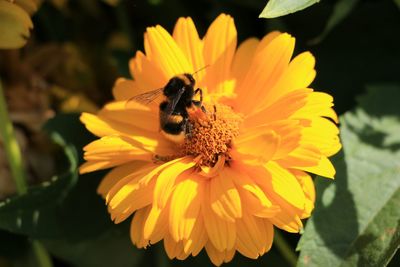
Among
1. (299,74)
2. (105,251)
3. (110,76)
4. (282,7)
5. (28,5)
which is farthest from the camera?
(110,76)

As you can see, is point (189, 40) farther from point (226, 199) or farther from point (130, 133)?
point (226, 199)

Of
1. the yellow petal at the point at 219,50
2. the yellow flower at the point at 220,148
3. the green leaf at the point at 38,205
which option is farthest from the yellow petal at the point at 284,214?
the green leaf at the point at 38,205

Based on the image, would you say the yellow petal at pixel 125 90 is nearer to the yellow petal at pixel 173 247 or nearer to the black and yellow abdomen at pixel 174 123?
the black and yellow abdomen at pixel 174 123

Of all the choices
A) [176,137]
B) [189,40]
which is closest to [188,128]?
[176,137]

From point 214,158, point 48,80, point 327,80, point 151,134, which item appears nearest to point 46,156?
point 48,80

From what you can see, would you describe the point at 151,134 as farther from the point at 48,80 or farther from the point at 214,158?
the point at 48,80

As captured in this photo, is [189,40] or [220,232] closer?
[220,232]
